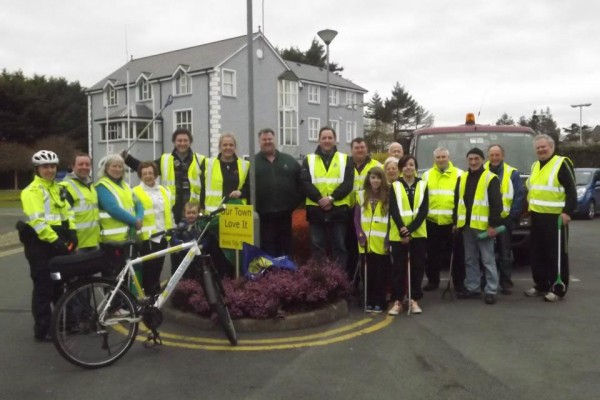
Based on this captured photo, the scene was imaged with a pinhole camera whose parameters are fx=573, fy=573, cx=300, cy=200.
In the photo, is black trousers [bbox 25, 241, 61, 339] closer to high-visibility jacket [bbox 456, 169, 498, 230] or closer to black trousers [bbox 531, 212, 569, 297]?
high-visibility jacket [bbox 456, 169, 498, 230]

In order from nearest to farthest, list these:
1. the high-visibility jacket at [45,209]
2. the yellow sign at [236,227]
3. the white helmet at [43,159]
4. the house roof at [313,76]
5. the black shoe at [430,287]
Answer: the high-visibility jacket at [45,209], the white helmet at [43,159], the yellow sign at [236,227], the black shoe at [430,287], the house roof at [313,76]

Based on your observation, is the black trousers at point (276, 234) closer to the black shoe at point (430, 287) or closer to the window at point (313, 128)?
the black shoe at point (430, 287)

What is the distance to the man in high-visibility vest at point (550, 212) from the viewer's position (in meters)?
7.23

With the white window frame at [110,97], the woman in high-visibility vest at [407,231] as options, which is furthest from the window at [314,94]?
the woman in high-visibility vest at [407,231]

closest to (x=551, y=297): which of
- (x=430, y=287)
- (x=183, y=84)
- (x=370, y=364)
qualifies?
(x=430, y=287)

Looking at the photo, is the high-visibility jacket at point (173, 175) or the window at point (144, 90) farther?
the window at point (144, 90)

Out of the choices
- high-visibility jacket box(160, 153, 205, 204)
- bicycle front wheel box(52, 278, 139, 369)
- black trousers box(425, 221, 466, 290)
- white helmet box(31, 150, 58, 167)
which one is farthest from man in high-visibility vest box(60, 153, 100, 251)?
black trousers box(425, 221, 466, 290)

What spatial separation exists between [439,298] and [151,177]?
3.98 metres

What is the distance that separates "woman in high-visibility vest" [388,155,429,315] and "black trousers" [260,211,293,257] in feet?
4.69

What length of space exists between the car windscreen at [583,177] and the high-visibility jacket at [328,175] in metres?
14.1

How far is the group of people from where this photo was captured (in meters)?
6.23

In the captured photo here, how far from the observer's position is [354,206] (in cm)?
726

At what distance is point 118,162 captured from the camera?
621 centimetres

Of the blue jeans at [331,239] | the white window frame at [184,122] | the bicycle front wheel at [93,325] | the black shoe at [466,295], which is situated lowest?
the black shoe at [466,295]
